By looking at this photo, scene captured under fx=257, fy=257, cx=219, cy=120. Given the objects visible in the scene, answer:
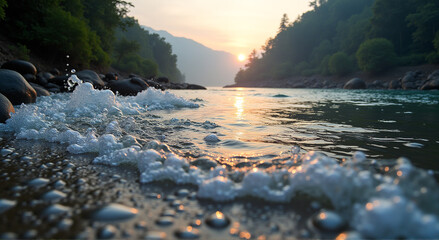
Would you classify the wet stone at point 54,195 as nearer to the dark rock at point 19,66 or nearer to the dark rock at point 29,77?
the dark rock at point 29,77

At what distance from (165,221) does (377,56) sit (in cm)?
5012

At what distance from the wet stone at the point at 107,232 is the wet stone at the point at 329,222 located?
916mm

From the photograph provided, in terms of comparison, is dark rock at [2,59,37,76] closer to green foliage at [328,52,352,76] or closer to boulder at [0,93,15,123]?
boulder at [0,93,15,123]

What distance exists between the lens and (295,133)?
11.5ft

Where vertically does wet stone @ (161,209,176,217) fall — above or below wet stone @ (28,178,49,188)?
below

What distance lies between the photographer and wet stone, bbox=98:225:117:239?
3.54 ft

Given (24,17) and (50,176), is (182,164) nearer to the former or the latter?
(50,176)

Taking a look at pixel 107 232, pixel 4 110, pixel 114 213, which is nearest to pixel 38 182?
pixel 114 213

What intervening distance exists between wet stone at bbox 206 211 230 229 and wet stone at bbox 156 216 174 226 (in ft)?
0.58

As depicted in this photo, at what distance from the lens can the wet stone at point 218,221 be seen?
1.20 metres

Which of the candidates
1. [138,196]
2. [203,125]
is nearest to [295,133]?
[203,125]

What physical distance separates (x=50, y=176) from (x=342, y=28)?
82.5 m

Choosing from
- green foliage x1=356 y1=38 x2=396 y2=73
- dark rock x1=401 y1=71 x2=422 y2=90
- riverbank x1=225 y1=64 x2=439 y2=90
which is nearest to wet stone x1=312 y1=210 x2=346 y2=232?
riverbank x1=225 y1=64 x2=439 y2=90

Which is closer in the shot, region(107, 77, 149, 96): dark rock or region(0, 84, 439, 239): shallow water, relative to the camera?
region(0, 84, 439, 239): shallow water
